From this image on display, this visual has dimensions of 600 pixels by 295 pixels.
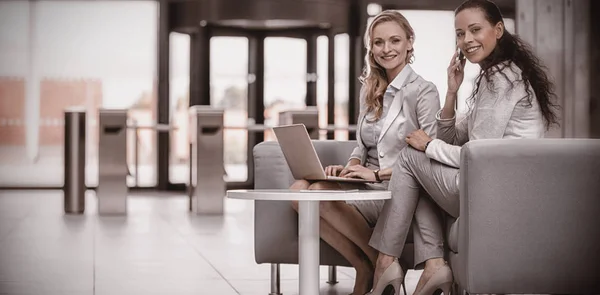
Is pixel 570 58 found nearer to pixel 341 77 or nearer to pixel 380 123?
pixel 341 77

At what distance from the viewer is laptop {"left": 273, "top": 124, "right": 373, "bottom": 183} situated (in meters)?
3.21

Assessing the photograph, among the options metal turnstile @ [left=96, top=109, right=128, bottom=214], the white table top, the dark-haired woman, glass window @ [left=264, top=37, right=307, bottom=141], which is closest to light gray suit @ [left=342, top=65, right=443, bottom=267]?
the dark-haired woman

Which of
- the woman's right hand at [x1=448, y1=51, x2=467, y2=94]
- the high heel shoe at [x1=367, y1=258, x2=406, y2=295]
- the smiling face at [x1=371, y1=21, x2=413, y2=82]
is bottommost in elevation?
the high heel shoe at [x1=367, y1=258, x2=406, y2=295]

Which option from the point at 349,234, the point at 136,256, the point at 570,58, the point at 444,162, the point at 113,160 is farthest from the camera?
the point at 570,58

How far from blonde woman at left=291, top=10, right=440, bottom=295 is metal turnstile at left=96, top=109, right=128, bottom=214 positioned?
479 cm

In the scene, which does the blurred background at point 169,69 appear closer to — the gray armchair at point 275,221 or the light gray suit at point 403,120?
the gray armchair at point 275,221

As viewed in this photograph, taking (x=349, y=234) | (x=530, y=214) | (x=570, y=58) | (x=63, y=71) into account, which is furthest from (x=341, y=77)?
(x=530, y=214)

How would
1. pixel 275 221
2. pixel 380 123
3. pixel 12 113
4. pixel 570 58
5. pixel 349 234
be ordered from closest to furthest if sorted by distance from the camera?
1. pixel 349 234
2. pixel 380 123
3. pixel 275 221
4. pixel 570 58
5. pixel 12 113

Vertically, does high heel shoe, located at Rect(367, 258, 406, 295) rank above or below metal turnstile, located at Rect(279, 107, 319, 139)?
below

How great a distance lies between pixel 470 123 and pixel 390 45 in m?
0.51

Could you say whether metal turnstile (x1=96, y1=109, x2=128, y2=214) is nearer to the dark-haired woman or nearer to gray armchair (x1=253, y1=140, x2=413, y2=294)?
gray armchair (x1=253, y1=140, x2=413, y2=294)

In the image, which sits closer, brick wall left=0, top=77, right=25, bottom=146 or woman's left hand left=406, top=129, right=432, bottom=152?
woman's left hand left=406, top=129, right=432, bottom=152

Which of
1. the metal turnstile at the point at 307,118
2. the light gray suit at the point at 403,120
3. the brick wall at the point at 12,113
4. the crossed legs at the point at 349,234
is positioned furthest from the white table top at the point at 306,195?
the brick wall at the point at 12,113

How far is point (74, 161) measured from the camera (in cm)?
831
